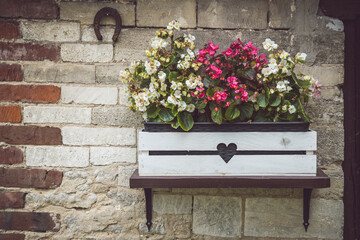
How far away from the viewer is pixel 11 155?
167cm

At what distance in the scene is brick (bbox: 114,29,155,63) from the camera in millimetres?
1672

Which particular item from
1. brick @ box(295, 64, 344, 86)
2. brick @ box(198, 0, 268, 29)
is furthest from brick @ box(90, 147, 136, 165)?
brick @ box(295, 64, 344, 86)

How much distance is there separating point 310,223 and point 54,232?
150 cm

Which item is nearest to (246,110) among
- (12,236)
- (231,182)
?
(231,182)

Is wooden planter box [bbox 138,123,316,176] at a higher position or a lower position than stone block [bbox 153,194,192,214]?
higher

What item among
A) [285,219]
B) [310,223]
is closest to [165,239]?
[285,219]

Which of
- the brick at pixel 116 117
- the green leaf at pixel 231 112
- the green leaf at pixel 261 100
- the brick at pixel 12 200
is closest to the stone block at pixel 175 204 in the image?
the brick at pixel 116 117

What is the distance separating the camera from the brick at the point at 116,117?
5.50 ft

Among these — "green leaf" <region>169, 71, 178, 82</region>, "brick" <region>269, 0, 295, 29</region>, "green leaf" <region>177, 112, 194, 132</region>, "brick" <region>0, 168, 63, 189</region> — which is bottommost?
"brick" <region>0, 168, 63, 189</region>

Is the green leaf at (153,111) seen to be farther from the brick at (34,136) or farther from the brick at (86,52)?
the brick at (34,136)

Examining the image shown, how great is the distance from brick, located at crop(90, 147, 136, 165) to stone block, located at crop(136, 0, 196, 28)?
2.42 ft

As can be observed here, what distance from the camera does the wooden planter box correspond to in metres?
1.39

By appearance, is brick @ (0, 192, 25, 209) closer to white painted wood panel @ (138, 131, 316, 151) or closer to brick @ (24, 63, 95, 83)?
brick @ (24, 63, 95, 83)

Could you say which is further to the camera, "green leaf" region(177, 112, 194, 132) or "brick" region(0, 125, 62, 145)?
"brick" region(0, 125, 62, 145)
